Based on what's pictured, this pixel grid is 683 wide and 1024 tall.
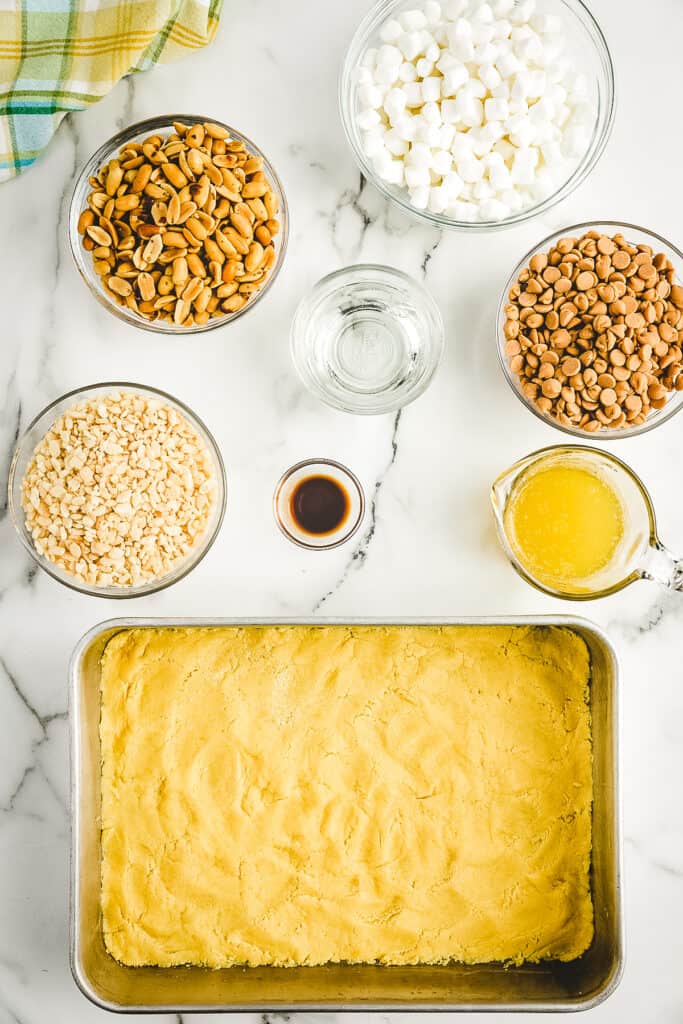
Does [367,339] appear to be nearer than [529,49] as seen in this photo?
No

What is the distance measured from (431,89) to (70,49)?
72 cm

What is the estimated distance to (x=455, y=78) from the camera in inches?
60.6

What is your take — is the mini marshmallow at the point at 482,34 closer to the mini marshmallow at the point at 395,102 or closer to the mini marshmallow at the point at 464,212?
the mini marshmallow at the point at 395,102

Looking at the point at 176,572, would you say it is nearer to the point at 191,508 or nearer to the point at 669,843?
the point at 191,508

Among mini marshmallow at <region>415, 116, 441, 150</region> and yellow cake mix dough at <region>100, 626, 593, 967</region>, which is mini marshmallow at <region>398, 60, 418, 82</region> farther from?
yellow cake mix dough at <region>100, 626, 593, 967</region>

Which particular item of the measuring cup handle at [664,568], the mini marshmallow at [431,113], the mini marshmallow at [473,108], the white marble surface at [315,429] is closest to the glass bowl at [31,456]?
the white marble surface at [315,429]

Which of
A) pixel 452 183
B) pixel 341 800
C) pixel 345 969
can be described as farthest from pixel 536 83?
pixel 345 969

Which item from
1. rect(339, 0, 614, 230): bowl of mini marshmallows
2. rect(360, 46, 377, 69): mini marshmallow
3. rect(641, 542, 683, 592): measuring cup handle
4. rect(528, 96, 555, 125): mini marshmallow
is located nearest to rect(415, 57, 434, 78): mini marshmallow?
rect(339, 0, 614, 230): bowl of mini marshmallows

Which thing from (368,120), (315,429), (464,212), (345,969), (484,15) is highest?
(484,15)

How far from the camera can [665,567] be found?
5.05 feet

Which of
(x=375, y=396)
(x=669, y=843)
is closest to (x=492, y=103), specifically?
(x=375, y=396)

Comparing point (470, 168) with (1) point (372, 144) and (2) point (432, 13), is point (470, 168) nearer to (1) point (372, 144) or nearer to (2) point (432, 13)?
(1) point (372, 144)

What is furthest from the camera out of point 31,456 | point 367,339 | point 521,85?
point 367,339

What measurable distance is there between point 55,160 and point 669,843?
1968 millimetres
